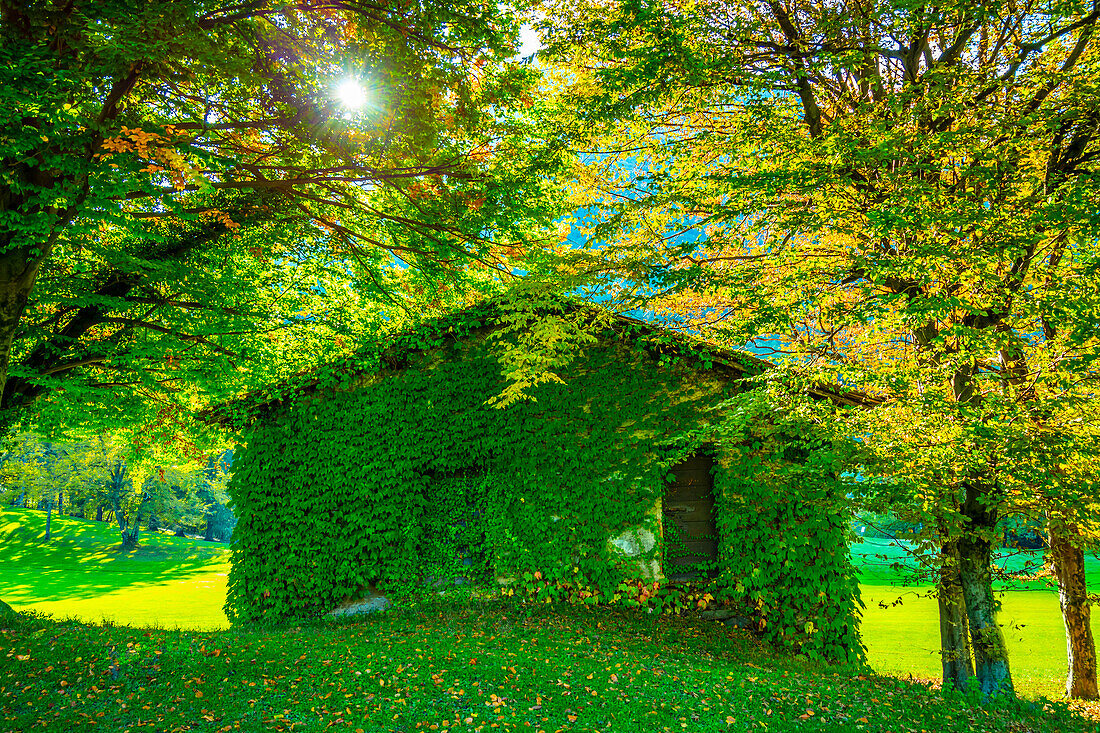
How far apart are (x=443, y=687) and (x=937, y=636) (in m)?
18.0

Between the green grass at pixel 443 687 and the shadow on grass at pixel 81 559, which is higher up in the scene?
the green grass at pixel 443 687

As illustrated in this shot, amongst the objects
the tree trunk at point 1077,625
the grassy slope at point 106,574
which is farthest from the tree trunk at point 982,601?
the grassy slope at point 106,574

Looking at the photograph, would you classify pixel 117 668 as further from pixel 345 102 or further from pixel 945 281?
pixel 945 281

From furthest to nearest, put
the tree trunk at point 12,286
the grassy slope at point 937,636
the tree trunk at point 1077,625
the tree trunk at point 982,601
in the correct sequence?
the grassy slope at point 937,636 < the tree trunk at point 1077,625 < the tree trunk at point 982,601 < the tree trunk at point 12,286

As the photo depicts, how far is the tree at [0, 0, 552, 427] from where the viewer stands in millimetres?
5883

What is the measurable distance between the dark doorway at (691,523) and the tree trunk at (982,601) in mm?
4071

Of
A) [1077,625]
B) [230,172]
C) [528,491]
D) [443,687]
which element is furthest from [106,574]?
[1077,625]

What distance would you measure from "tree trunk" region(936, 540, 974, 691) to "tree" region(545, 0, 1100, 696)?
1.00 feet

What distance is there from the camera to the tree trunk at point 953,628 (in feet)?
26.1

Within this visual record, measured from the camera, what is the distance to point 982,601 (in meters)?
7.46

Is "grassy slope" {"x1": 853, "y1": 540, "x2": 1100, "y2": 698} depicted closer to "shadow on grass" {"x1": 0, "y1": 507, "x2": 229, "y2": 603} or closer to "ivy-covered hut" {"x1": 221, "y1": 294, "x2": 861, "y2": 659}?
"ivy-covered hut" {"x1": 221, "y1": 294, "x2": 861, "y2": 659}

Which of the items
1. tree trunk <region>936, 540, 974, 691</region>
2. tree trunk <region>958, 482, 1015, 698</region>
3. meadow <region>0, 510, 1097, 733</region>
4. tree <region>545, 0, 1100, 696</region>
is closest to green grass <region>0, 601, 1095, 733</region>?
meadow <region>0, 510, 1097, 733</region>

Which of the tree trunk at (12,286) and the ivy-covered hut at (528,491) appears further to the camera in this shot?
the ivy-covered hut at (528,491)

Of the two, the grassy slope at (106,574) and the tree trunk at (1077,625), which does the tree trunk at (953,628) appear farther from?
the grassy slope at (106,574)
